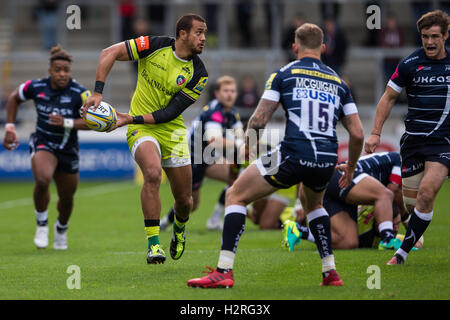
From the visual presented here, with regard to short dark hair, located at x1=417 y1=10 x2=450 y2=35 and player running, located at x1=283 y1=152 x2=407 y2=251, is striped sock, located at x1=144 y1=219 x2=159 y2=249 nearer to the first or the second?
player running, located at x1=283 y1=152 x2=407 y2=251

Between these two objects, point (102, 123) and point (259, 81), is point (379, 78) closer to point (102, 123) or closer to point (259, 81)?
point (259, 81)

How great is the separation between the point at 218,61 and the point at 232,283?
53.6ft

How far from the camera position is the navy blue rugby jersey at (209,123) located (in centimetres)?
1245

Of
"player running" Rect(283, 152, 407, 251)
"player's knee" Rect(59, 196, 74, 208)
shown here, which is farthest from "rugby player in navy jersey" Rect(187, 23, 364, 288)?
"player's knee" Rect(59, 196, 74, 208)

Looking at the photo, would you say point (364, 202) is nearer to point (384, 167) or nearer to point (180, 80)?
point (384, 167)

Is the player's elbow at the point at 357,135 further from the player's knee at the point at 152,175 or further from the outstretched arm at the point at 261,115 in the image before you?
the player's knee at the point at 152,175

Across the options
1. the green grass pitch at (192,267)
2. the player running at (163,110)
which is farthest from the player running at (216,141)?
the player running at (163,110)

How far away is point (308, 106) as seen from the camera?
21.5 ft

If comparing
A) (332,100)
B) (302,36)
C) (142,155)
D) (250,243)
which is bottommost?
(250,243)

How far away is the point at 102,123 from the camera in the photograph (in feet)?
24.6

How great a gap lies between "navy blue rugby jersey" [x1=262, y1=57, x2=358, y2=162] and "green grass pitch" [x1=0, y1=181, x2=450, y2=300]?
4.02 feet

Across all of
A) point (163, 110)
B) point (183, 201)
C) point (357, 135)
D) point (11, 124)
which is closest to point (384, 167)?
point (183, 201)

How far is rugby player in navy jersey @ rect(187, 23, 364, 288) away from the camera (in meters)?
6.53
